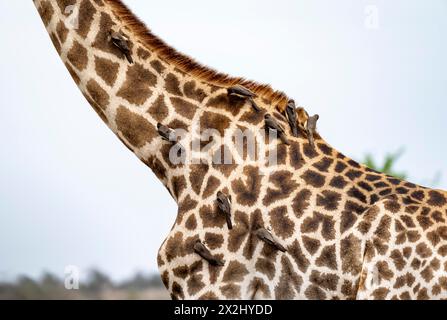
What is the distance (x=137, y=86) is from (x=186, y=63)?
16.8 inches

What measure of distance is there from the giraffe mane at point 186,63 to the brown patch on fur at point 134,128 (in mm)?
523

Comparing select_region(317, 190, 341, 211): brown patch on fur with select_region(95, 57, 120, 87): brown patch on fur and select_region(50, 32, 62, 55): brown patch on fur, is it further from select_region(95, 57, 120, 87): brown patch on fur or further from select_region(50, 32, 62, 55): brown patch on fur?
select_region(50, 32, 62, 55): brown patch on fur

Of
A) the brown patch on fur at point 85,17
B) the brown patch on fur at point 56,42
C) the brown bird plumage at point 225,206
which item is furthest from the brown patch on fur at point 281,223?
the brown patch on fur at point 56,42

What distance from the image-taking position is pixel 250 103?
26.4 ft

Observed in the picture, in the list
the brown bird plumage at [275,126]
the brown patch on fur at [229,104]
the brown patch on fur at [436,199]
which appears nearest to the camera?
the brown patch on fur at [436,199]

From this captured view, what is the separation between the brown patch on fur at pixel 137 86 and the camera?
26.8ft

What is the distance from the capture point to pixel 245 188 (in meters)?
7.81

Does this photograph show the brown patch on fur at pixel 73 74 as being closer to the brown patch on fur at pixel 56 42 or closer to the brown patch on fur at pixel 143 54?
the brown patch on fur at pixel 56 42

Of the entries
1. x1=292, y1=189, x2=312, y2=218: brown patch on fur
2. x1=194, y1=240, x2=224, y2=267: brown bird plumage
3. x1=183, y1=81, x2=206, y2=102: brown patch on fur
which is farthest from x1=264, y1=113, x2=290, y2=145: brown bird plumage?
x1=194, y1=240, x2=224, y2=267: brown bird plumage
